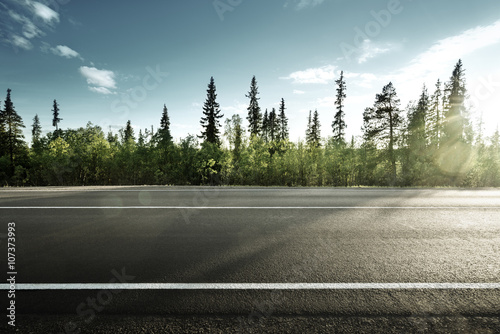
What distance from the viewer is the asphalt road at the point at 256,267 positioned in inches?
83.3

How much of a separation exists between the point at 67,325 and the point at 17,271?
72.2 inches

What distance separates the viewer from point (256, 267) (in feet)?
10.3

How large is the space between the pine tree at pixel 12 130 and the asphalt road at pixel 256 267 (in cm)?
4728

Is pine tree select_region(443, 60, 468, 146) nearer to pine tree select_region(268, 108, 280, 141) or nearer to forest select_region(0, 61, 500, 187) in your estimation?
forest select_region(0, 61, 500, 187)

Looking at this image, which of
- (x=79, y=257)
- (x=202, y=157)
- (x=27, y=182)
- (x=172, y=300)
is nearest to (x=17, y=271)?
(x=79, y=257)

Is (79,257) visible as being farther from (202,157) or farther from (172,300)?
(202,157)

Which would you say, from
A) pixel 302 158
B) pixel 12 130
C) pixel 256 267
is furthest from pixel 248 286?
pixel 12 130

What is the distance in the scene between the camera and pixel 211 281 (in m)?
2.77

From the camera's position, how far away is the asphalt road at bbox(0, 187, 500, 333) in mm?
2115

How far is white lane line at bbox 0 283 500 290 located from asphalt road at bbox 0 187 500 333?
77mm

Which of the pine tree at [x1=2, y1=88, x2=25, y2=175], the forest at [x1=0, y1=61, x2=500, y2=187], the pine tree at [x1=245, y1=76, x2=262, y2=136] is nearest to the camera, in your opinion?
the forest at [x1=0, y1=61, x2=500, y2=187]

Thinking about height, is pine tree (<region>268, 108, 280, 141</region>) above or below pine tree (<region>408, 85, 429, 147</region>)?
above

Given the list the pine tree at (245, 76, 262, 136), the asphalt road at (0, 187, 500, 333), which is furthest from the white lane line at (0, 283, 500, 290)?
the pine tree at (245, 76, 262, 136)

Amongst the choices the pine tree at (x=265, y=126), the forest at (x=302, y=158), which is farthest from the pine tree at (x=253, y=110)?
the forest at (x=302, y=158)
